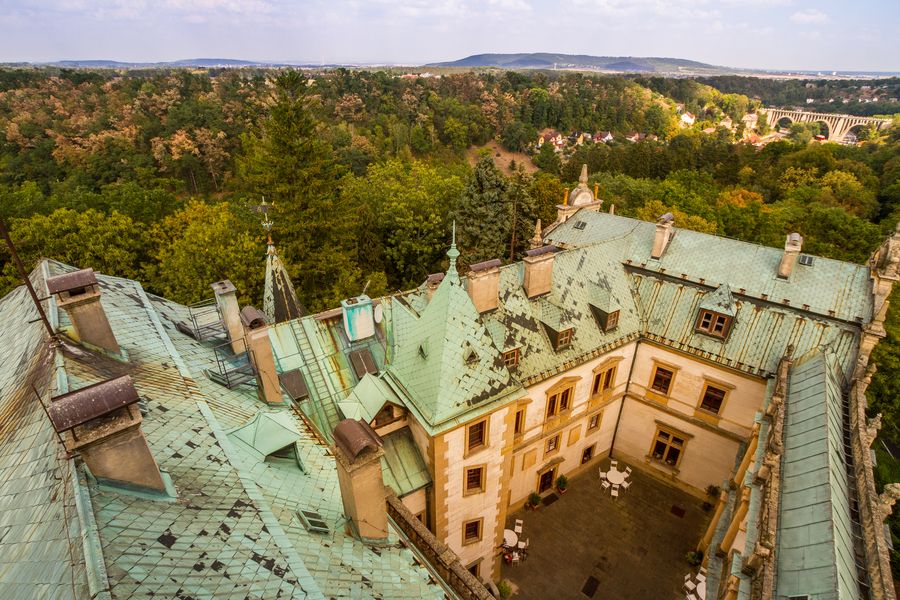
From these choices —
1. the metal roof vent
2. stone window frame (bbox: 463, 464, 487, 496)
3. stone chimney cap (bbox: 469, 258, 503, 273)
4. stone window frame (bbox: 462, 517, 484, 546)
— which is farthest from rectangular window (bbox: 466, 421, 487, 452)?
the metal roof vent

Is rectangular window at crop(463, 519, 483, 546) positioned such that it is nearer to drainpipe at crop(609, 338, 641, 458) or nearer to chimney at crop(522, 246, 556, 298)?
chimney at crop(522, 246, 556, 298)

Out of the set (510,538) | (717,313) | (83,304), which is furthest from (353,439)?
(717,313)

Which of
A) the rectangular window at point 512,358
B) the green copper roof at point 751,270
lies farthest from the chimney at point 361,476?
the green copper roof at point 751,270

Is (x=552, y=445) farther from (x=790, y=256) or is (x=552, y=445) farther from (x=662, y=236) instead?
(x=790, y=256)

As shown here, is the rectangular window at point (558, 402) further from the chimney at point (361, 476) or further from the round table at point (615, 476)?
the chimney at point (361, 476)

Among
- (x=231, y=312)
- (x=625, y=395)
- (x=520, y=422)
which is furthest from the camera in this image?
(x=625, y=395)
